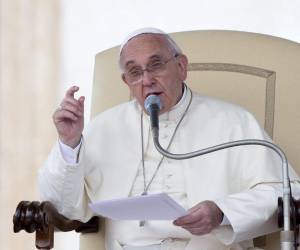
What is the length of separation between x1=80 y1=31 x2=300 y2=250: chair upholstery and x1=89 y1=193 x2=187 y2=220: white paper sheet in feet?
2.11

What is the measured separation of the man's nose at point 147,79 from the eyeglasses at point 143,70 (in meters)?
0.01

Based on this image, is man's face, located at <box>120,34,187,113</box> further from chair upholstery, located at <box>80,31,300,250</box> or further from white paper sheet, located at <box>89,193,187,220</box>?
white paper sheet, located at <box>89,193,187,220</box>

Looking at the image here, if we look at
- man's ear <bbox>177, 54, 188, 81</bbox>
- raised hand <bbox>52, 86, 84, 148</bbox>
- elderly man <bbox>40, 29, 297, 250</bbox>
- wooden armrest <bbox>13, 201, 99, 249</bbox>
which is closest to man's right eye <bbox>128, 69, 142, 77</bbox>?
elderly man <bbox>40, 29, 297, 250</bbox>

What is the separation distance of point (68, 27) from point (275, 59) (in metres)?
1.55

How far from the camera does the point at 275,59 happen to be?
296 centimetres

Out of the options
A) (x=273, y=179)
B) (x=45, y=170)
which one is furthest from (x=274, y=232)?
(x=45, y=170)

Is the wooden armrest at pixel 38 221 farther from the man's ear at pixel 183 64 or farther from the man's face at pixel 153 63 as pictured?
the man's ear at pixel 183 64

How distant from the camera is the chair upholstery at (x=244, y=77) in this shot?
9.40ft

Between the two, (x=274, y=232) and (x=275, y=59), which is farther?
Answer: (x=275, y=59)

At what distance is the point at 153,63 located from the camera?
8.89 ft

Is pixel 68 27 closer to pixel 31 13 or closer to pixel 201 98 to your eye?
pixel 31 13

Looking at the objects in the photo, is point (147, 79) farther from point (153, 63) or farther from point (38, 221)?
point (38, 221)

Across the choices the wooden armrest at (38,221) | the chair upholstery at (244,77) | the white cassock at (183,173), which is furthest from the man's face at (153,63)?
the wooden armrest at (38,221)

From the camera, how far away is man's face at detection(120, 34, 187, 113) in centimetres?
267
